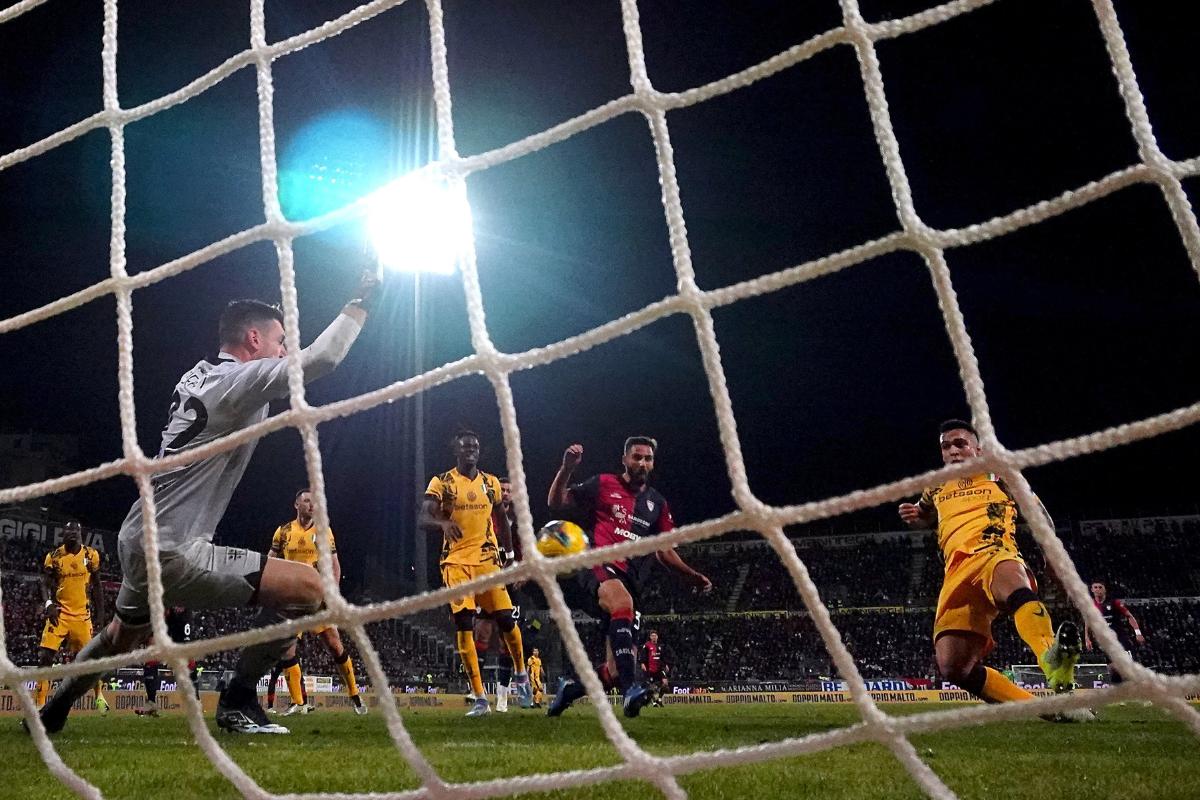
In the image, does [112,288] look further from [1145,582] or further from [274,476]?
[1145,582]

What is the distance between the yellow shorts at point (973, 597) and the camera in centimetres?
405

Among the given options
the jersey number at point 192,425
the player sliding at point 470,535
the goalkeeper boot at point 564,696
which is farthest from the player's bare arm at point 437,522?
the jersey number at point 192,425

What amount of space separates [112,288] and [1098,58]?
1678cm

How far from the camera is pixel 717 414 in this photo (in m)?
1.65

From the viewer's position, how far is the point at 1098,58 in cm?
1466

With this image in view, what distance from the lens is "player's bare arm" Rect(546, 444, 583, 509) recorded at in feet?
14.8

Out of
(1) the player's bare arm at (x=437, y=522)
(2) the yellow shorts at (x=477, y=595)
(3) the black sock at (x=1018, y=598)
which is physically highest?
(1) the player's bare arm at (x=437, y=522)

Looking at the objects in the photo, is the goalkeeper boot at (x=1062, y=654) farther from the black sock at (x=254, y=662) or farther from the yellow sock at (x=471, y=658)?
the yellow sock at (x=471, y=658)

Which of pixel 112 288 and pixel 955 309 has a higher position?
pixel 112 288

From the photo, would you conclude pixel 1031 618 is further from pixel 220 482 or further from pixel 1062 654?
pixel 220 482

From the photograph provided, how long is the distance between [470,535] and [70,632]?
5.04 metres

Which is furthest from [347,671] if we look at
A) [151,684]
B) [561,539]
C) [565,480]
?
[151,684]

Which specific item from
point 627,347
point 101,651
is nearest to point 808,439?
point 627,347

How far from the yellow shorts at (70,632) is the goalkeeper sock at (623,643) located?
21.7 ft
